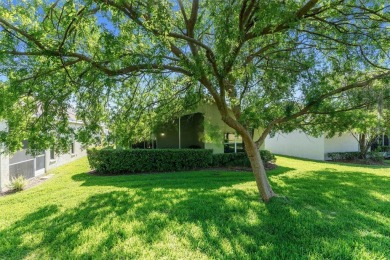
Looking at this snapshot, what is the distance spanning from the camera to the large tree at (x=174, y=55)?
4.41 m

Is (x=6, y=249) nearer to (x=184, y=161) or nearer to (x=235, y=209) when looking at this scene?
(x=235, y=209)

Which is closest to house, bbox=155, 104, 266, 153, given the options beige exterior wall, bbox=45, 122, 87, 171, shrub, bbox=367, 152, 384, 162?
beige exterior wall, bbox=45, 122, 87, 171

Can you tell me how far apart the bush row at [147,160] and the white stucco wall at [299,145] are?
8.75m

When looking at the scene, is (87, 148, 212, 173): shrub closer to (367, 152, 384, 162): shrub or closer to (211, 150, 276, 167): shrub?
(211, 150, 276, 167): shrub

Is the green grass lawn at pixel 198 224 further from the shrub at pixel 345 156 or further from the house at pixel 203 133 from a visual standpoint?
the shrub at pixel 345 156

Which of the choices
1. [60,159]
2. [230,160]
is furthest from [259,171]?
[60,159]

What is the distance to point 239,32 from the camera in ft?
15.5

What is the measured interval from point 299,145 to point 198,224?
2125 cm

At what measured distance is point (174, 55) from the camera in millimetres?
6184

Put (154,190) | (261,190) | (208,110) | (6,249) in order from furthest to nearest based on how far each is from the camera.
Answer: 1. (208,110)
2. (154,190)
3. (261,190)
4. (6,249)

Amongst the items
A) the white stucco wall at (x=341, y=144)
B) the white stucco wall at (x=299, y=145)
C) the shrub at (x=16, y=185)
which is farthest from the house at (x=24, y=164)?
the white stucco wall at (x=341, y=144)

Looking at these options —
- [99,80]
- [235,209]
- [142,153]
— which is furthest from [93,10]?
[142,153]

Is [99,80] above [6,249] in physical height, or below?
above

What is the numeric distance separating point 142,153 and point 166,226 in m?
8.09
